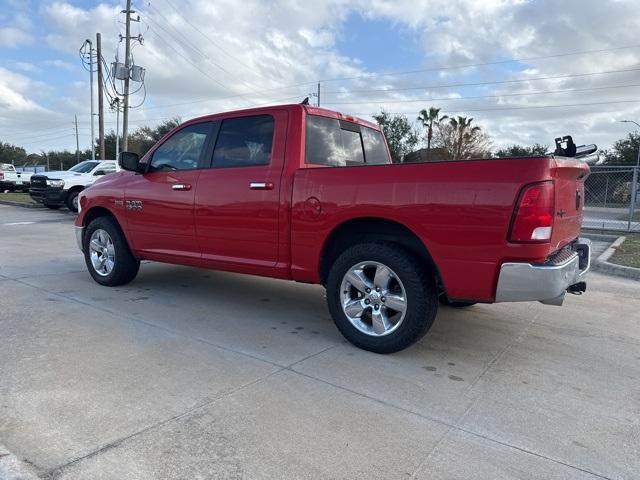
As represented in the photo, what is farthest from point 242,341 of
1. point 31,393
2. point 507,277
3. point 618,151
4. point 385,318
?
point 618,151

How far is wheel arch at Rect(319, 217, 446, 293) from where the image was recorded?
380 centimetres

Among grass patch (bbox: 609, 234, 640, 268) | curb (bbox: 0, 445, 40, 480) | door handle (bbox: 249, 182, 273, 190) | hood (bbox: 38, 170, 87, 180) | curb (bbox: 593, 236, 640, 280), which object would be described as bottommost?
curb (bbox: 0, 445, 40, 480)

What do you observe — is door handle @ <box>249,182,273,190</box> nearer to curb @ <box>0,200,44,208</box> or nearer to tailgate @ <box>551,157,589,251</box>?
tailgate @ <box>551,157,589,251</box>

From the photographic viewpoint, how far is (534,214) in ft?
10.4

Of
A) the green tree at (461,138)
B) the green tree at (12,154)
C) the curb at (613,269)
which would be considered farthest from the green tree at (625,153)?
the green tree at (12,154)

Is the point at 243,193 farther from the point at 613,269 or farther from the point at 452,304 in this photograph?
the point at 613,269

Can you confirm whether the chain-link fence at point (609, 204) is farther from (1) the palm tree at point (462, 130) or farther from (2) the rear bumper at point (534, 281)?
(1) the palm tree at point (462, 130)

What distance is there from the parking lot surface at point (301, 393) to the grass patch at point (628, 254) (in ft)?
10.5

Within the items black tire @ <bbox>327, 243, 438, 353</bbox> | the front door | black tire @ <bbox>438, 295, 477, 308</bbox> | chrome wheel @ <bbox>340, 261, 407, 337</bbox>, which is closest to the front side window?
the front door

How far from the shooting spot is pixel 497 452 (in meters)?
2.61

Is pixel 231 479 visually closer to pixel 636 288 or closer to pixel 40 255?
pixel 636 288

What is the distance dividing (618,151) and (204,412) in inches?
2041

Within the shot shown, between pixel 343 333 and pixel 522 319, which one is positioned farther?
pixel 522 319

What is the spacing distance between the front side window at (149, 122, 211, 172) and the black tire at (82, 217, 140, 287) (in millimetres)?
944
